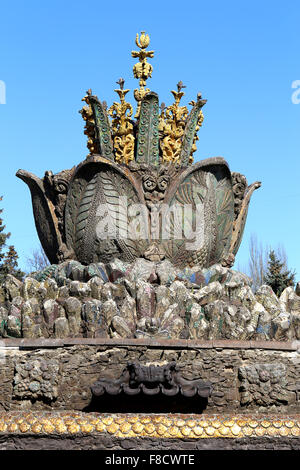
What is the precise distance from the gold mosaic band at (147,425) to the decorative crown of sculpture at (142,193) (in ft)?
9.32

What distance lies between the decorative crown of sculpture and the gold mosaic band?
9.32ft

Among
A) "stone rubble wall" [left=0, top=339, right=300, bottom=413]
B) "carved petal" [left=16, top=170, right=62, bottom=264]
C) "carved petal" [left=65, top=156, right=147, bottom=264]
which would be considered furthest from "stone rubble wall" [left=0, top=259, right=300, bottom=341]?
"carved petal" [left=16, top=170, right=62, bottom=264]

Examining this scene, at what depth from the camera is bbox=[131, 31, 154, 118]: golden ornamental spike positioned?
35.7ft

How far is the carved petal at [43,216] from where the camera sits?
10.7 meters

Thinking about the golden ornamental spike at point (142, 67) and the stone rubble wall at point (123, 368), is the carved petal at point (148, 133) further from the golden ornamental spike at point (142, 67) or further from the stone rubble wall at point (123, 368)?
the stone rubble wall at point (123, 368)

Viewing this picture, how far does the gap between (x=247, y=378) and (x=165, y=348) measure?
92 cm

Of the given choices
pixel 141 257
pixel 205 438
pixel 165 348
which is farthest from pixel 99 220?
pixel 205 438

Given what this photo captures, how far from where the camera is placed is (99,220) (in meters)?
10.1

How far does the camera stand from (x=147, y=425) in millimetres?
7406

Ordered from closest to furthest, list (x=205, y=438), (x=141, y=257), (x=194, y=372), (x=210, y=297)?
(x=205, y=438) → (x=194, y=372) → (x=210, y=297) → (x=141, y=257)

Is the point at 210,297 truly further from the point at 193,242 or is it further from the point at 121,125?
the point at 121,125

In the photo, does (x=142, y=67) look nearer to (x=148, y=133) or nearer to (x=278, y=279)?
(x=148, y=133)

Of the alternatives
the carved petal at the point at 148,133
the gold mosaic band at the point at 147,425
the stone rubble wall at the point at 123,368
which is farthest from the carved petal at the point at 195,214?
the gold mosaic band at the point at 147,425

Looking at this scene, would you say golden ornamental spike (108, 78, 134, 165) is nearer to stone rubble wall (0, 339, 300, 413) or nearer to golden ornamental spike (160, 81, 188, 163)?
golden ornamental spike (160, 81, 188, 163)
